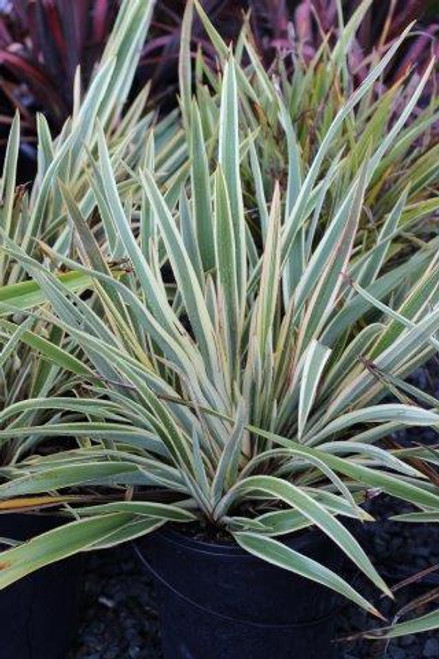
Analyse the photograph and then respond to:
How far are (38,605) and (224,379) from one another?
44 cm

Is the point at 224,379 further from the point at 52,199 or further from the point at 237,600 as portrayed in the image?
the point at 52,199

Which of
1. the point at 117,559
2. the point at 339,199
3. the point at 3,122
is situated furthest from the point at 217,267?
the point at 3,122

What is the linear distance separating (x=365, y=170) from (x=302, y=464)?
0.37 metres

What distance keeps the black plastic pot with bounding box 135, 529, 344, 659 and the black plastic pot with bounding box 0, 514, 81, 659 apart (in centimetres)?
15

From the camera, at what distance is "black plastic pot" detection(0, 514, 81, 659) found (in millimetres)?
1252

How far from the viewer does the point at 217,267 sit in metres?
1.18

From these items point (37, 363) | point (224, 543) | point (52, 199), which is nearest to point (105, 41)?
point (52, 199)

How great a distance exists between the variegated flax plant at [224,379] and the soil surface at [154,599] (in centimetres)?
30

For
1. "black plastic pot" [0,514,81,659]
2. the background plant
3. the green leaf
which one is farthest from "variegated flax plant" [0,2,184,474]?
the green leaf

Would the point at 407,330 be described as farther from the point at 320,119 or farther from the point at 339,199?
the point at 320,119

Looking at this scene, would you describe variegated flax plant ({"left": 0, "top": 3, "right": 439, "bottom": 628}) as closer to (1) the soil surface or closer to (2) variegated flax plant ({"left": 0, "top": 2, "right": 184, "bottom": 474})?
(2) variegated flax plant ({"left": 0, "top": 2, "right": 184, "bottom": 474})

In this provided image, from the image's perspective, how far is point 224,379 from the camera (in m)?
1.17

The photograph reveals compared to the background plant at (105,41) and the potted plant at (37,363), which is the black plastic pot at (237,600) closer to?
the potted plant at (37,363)

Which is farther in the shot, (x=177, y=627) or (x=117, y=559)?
(x=117, y=559)
